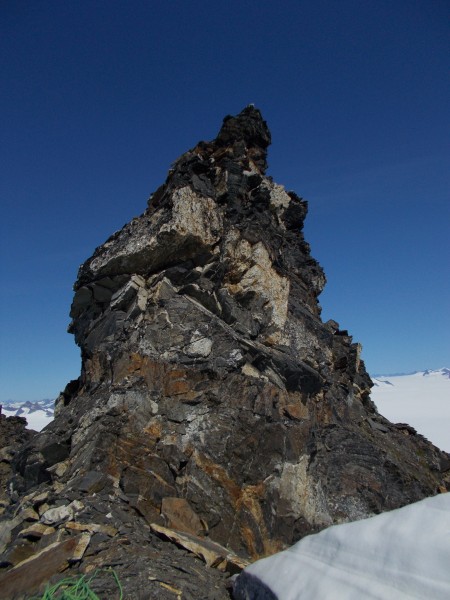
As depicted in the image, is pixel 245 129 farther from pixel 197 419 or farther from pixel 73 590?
pixel 73 590

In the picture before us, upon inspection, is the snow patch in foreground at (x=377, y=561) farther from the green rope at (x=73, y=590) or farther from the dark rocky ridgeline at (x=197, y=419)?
the dark rocky ridgeline at (x=197, y=419)

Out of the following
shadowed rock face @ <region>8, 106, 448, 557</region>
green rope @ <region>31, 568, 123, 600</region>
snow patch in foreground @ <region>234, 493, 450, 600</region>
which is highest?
shadowed rock face @ <region>8, 106, 448, 557</region>

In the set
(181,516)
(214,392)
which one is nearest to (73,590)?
(181,516)

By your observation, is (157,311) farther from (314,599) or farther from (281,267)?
(314,599)

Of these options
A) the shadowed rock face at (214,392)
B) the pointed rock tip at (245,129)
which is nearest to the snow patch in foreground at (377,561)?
the shadowed rock face at (214,392)

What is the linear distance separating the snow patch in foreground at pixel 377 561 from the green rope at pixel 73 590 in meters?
3.40

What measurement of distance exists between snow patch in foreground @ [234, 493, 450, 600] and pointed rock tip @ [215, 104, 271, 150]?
25728 mm

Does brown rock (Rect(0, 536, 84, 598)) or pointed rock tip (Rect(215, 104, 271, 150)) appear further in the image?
pointed rock tip (Rect(215, 104, 271, 150))

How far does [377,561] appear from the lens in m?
4.71

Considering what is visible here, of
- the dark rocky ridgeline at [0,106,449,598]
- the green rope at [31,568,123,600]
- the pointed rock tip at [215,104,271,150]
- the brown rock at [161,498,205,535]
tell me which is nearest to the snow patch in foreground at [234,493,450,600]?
the green rope at [31,568,123,600]

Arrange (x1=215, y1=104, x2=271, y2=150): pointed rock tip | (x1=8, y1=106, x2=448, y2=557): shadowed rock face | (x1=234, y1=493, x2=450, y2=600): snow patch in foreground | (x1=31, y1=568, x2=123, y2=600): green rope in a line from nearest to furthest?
(x1=234, y1=493, x2=450, y2=600): snow patch in foreground < (x1=31, y1=568, x2=123, y2=600): green rope < (x1=8, y1=106, x2=448, y2=557): shadowed rock face < (x1=215, y1=104, x2=271, y2=150): pointed rock tip

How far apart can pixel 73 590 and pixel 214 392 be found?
9.04m

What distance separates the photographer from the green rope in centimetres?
711

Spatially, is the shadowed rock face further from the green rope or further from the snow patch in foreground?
the snow patch in foreground
